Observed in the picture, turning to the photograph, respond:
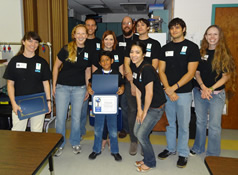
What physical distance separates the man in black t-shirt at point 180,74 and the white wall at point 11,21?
262 centimetres

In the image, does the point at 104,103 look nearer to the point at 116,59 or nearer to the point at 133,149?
the point at 116,59

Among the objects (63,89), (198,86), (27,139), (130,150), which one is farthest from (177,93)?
(27,139)

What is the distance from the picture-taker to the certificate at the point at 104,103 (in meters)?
2.46

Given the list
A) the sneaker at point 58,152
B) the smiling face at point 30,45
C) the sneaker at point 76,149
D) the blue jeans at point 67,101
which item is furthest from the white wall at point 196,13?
the sneaker at point 58,152

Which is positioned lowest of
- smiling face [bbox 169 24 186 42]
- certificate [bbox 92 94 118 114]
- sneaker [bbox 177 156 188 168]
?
sneaker [bbox 177 156 188 168]

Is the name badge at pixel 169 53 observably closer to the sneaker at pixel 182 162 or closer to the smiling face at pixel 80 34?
the smiling face at pixel 80 34

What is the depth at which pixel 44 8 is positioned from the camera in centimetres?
388

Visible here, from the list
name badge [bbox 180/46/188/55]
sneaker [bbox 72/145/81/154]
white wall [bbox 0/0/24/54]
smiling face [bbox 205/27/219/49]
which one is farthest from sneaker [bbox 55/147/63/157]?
smiling face [bbox 205/27/219/49]

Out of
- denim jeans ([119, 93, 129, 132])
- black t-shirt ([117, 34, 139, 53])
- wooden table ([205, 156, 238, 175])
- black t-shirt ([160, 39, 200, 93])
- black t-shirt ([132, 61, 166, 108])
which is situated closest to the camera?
wooden table ([205, 156, 238, 175])

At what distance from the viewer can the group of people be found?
225 cm

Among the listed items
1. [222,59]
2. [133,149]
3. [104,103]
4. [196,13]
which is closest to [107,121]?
[104,103]

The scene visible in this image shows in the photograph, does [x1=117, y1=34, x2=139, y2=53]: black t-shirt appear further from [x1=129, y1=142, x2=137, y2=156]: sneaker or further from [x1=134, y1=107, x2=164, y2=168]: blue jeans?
[x1=129, y1=142, x2=137, y2=156]: sneaker

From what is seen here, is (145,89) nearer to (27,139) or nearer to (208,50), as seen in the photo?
(208,50)

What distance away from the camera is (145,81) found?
2.11 metres
